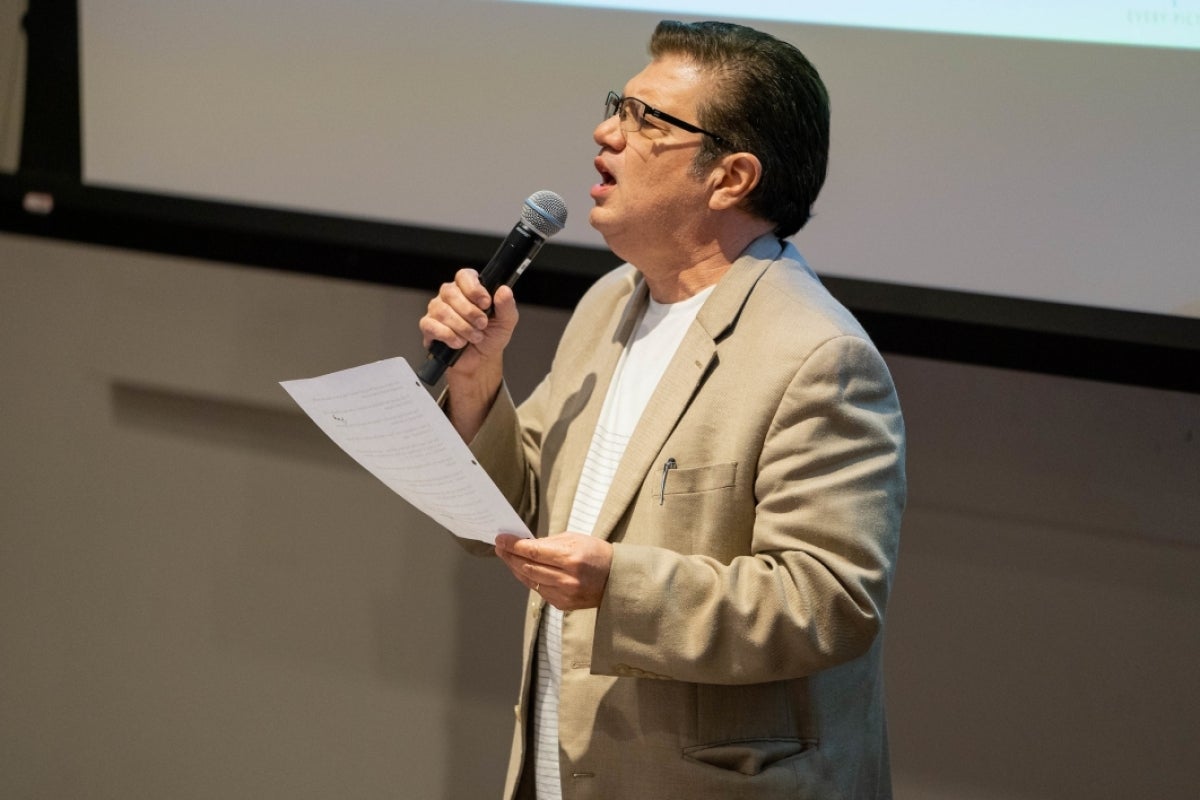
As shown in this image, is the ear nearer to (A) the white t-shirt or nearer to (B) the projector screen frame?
(A) the white t-shirt

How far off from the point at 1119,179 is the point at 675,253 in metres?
0.88

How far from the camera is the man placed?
1324 mm

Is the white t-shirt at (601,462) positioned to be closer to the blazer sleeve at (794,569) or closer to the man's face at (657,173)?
the man's face at (657,173)

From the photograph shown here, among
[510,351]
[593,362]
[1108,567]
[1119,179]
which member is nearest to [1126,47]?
[1119,179]

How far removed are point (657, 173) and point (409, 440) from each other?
462 mm

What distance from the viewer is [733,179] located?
1.53 m

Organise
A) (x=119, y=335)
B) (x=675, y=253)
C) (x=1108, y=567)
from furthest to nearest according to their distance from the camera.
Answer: (x=119, y=335) < (x=1108, y=567) < (x=675, y=253)

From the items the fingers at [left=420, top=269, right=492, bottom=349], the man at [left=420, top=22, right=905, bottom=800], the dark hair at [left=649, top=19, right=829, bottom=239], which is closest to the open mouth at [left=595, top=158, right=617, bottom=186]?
the man at [left=420, top=22, right=905, bottom=800]

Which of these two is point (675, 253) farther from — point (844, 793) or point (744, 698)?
point (844, 793)

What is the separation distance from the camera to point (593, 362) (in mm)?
1663

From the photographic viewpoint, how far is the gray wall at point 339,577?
2.19 metres

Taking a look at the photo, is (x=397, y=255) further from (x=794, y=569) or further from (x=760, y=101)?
(x=794, y=569)

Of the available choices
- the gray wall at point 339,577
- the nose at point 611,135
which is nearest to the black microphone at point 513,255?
the nose at point 611,135

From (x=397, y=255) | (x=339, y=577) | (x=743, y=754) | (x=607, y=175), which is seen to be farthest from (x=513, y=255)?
(x=339, y=577)
